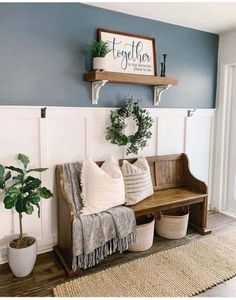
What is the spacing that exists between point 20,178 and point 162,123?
1739 mm

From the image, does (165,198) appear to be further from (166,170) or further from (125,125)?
(125,125)

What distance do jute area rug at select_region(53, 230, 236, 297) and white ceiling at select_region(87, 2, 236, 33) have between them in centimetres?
239

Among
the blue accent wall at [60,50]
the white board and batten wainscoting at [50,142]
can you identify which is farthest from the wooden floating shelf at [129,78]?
the white board and batten wainscoting at [50,142]

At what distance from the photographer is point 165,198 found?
2826 mm

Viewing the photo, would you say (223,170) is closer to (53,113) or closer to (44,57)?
(53,113)

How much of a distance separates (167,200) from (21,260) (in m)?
1.47

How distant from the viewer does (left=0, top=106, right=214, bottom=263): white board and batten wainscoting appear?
2.36 m

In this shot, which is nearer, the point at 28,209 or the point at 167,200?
the point at 28,209

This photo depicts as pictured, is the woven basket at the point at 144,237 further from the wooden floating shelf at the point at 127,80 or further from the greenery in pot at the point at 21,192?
the wooden floating shelf at the point at 127,80

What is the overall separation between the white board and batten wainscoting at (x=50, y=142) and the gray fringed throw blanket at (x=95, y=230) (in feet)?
0.69

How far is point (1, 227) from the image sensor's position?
2393 millimetres

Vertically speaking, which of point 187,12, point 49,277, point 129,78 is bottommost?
point 49,277

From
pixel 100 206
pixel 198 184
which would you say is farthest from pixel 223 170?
pixel 100 206

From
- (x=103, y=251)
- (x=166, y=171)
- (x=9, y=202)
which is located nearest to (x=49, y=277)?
(x=103, y=251)
